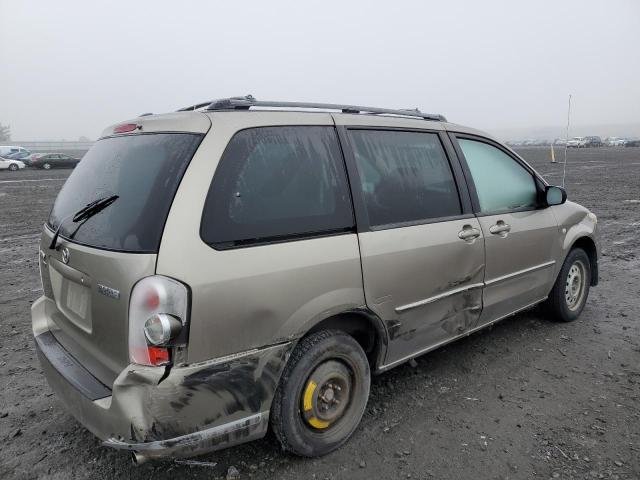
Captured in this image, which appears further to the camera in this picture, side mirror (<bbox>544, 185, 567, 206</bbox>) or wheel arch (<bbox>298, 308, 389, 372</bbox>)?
side mirror (<bbox>544, 185, 567, 206</bbox>)

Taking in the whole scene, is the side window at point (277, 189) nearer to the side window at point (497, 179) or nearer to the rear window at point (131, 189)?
the rear window at point (131, 189)

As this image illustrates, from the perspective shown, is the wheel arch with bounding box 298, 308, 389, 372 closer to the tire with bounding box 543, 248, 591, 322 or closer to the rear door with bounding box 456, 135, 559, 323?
the rear door with bounding box 456, 135, 559, 323

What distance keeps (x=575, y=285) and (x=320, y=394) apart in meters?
3.14

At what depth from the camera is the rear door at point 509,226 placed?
11.5ft

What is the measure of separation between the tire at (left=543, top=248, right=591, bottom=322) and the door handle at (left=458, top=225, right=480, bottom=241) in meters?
1.50

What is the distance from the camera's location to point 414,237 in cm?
293

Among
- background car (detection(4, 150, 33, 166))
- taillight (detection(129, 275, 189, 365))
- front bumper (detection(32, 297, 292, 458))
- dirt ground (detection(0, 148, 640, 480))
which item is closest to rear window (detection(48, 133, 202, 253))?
taillight (detection(129, 275, 189, 365))

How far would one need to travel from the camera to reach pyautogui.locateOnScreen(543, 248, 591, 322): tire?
172 inches

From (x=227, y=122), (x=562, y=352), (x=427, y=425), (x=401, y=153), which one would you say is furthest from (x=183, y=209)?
(x=562, y=352)

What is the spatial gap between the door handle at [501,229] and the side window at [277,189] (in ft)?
A: 4.39

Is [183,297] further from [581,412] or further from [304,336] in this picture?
[581,412]

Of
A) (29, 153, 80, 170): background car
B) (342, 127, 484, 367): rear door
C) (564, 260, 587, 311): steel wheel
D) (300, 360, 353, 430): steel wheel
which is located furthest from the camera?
(29, 153, 80, 170): background car

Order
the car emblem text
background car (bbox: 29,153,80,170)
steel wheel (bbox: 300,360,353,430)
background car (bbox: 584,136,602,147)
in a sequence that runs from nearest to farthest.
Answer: the car emblem text < steel wheel (bbox: 300,360,353,430) < background car (bbox: 29,153,80,170) < background car (bbox: 584,136,602,147)

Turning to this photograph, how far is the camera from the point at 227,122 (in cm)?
237
